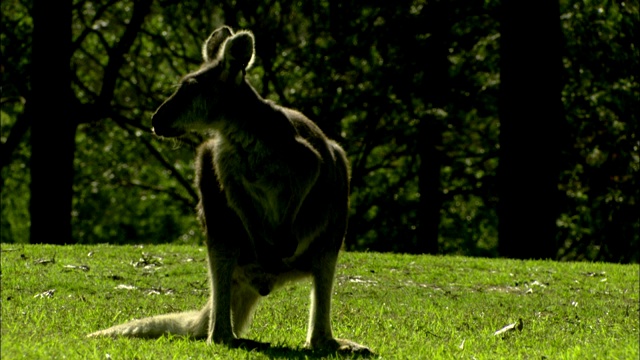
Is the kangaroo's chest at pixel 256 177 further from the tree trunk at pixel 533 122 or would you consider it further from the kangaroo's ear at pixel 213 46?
the tree trunk at pixel 533 122

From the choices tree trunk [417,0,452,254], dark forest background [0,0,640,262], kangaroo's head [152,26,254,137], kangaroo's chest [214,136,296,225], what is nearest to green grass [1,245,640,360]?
kangaroo's chest [214,136,296,225]

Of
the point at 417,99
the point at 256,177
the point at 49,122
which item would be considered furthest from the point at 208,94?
the point at 417,99

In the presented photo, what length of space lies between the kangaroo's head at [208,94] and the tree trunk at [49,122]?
36.9 feet

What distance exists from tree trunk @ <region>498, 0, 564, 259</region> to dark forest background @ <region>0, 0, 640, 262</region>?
0.02 m

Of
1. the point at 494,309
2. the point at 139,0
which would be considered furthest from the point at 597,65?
the point at 494,309

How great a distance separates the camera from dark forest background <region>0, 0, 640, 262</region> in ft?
54.7

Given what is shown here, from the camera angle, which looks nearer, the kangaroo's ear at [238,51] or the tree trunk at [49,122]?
the kangaroo's ear at [238,51]

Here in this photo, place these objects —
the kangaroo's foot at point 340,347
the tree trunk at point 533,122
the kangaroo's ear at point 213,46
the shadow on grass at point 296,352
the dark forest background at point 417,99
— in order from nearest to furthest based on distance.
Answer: the shadow on grass at point 296,352, the kangaroo's foot at point 340,347, the kangaroo's ear at point 213,46, the tree trunk at point 533,122, the dark forest background at point 417,99

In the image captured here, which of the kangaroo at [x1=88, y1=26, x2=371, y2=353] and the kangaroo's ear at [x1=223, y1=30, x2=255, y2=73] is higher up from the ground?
the kangaroo's ear at [x1=223, y1=30, x2=255, y2=73]

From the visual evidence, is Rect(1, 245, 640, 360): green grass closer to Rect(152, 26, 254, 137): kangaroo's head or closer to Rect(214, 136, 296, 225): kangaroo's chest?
Rect(214, 136, 296, 225): kangaroo's chest

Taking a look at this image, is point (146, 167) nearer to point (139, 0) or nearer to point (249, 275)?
point (139, 0)

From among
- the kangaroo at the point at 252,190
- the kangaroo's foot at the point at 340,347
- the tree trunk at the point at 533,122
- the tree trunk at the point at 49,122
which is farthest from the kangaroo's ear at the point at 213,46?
the tree trunk at the point at 49,122

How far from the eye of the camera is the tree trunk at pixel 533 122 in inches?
647

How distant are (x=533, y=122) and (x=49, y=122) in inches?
322
